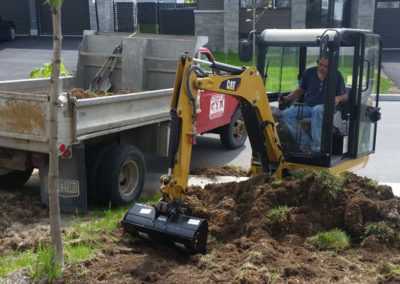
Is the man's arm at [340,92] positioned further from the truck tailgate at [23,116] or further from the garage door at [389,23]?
the garage door at [389,23]

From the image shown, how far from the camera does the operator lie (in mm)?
6395

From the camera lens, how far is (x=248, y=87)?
5852 millimetres

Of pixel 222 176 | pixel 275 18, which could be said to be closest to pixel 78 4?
pixel 275 18

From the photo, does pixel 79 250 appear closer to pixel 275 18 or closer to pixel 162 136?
pixel 162 136

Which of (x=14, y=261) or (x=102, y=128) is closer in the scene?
(x=14, y=261)

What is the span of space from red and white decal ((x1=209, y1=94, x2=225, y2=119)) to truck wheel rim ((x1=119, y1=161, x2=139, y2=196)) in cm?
231

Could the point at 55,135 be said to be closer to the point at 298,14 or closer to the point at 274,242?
the point at 274,242

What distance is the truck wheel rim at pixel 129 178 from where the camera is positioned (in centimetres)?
714

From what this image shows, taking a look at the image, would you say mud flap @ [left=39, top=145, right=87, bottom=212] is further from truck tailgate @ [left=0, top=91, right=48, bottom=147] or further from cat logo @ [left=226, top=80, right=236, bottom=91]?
cat logo @ [left=226, top=80, right=236, bottom=91]

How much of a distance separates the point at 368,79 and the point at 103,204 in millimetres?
3755

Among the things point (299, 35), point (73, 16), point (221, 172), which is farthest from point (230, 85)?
point (73, 16)

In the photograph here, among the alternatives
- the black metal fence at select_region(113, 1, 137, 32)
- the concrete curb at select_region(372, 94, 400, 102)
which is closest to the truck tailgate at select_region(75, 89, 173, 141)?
the concrete curb at select_region(372, 94, 400, 102)

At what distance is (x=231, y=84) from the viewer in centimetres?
561

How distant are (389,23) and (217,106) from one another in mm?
19724
